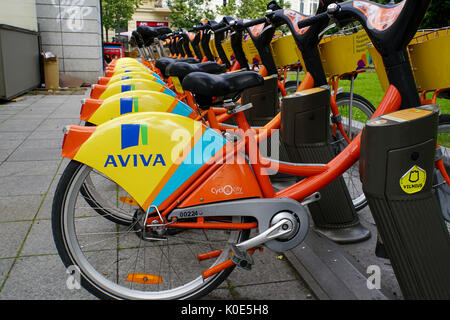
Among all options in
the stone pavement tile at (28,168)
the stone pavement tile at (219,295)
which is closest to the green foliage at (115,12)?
the stone pavement tile at (28,168)

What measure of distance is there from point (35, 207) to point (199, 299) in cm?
188

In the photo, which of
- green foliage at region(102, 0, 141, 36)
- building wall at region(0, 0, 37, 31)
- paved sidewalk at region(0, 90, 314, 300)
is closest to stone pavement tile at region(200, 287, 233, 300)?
paved sidewalk at region(0, 90, 314, 300)

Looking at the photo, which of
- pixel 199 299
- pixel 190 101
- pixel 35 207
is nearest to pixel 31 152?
pixel 35 207

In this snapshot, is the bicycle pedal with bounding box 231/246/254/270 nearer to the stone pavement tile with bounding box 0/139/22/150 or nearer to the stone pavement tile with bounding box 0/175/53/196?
the stone pavement tile with bounding box 0/175/53/196

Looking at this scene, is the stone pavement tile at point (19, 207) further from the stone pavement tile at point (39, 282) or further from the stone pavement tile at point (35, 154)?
the stone pavement tile at point (35, 154)

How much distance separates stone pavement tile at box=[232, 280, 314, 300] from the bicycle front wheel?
21 cm

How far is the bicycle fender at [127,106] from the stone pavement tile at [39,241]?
81 cm

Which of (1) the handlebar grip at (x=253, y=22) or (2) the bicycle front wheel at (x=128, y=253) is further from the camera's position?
(1) the handlebar grip at (x=253, y=22)

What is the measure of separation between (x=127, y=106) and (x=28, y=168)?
6.37ft

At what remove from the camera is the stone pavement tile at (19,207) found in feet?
10.8

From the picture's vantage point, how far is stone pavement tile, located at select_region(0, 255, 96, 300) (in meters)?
2.30

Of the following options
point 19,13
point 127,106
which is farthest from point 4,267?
point 19,13

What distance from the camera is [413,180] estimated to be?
178cm

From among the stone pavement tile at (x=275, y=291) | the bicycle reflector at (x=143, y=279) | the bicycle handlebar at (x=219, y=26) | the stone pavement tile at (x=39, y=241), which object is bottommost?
the stone pavement tile at (x=275, y=291)
